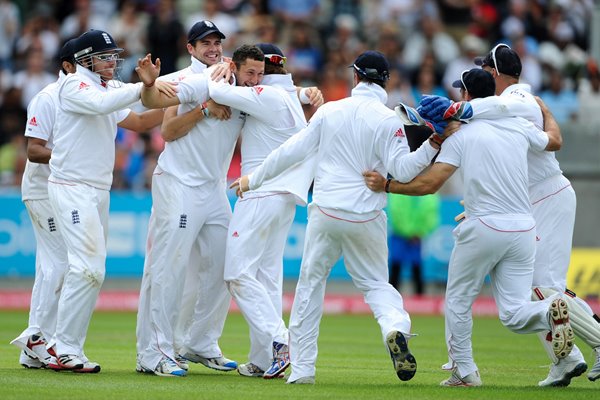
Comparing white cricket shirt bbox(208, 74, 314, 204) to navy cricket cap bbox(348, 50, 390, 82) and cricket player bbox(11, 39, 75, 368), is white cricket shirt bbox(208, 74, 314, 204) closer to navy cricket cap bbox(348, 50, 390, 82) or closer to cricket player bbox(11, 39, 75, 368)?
navy cricket cap bbox(348, 50, 390, 82)

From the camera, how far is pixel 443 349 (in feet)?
43.1

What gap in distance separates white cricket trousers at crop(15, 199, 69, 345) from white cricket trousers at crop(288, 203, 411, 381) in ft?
7.77

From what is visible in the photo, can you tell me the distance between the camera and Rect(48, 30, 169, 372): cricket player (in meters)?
9.82

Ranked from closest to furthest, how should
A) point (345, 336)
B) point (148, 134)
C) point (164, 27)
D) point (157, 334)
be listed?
1. point (157, 334)
2. point (345, 336)
3. point (148, 134)
4. point (164, 27)

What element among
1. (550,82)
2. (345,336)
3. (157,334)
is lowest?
(345,336)

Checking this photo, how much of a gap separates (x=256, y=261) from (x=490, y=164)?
2.20m

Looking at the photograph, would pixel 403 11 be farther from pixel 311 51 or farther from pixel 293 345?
pixel 293 345

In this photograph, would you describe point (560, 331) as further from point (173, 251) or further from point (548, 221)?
point (173, 251)

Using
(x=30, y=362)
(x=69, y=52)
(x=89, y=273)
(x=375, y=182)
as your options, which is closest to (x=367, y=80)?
(x=375, y=182)

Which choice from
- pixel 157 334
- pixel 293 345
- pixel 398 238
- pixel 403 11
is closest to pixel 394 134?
pixel 293 345

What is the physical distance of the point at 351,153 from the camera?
9.38 meters

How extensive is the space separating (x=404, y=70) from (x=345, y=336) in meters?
8.51

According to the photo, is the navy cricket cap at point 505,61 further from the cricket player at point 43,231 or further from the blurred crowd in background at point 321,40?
the blurred crowd in background at point 321,40

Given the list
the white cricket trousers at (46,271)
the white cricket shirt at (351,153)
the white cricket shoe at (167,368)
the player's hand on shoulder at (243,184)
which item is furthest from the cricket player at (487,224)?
the white cricket trousers at (46,271)
